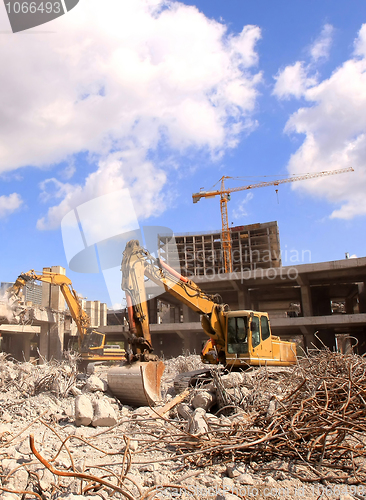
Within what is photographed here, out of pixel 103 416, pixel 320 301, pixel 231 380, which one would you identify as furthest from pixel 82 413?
pixel 320 301

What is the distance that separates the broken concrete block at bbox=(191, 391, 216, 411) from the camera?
712 centimetres

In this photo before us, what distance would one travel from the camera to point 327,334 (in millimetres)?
29328

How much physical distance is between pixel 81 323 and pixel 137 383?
15357 millimetres

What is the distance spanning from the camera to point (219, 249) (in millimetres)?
62500

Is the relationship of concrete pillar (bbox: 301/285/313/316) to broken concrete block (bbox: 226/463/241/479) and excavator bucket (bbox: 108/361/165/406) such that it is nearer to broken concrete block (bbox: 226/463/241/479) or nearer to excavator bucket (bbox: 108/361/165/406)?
excavator bucket (bbox: 108/361/165/406)

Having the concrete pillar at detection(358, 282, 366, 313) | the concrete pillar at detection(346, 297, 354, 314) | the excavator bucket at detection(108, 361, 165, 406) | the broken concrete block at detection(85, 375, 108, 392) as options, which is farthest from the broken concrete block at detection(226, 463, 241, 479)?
the concrete pillar at detection(346, 297, 354, 314)

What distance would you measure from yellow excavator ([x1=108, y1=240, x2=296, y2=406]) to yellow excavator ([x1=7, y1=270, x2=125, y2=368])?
1070 cm

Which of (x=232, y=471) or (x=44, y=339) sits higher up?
(x=44, y=339)

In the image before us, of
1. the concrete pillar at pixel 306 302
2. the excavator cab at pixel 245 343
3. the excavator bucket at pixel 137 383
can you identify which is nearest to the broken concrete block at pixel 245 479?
the excavator bucket at pixel 137 383

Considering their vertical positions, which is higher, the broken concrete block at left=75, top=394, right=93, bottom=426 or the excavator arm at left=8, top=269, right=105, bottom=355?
the excavator arm at left=8, top=269, right=105, bottom=355

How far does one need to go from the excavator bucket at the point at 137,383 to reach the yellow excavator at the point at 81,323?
13125mm

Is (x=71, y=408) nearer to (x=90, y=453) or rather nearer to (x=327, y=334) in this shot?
(x=90, y=453)

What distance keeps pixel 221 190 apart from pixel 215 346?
60.1 metres

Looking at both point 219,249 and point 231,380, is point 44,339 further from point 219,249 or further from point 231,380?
point 219,249
